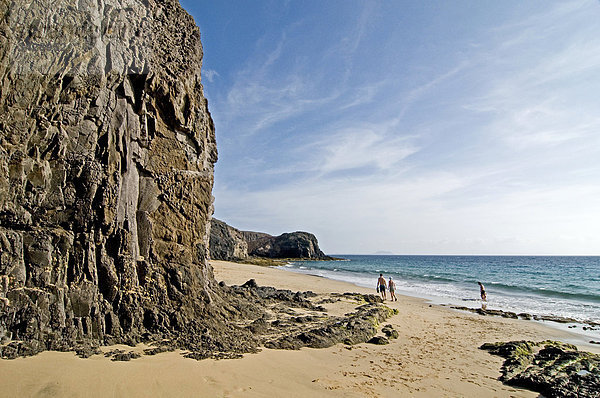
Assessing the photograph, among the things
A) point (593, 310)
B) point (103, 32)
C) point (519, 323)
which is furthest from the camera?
point (593, 310)

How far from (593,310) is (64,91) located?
25.2 meters

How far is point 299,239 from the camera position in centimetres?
8575

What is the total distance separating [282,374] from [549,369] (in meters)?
6.05

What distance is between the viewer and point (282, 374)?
6113 mm

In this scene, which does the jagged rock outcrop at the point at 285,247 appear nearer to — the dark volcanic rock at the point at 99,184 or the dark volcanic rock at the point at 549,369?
the dark volcanic rock at the point at 549,369

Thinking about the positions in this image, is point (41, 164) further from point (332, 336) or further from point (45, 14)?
point (332, 336)

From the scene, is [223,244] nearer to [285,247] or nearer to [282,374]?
[285,247]

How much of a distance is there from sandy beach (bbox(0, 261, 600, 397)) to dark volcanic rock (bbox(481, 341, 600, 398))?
1.02 feet

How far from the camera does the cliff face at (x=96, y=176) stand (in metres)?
6.21

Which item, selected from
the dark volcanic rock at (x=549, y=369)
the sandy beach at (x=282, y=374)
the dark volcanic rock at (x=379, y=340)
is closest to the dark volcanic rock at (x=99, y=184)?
the sandy beach at (x=282, y=374)

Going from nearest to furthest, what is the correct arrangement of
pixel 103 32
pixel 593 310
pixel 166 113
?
pixel 103 32
pixel 166 113
pixel 593 310

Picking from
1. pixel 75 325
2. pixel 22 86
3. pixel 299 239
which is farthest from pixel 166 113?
pixel 299 239

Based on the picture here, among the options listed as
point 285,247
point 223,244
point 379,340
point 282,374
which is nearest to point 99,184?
point 282,374

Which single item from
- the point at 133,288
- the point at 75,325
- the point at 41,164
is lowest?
the point at 75,325
